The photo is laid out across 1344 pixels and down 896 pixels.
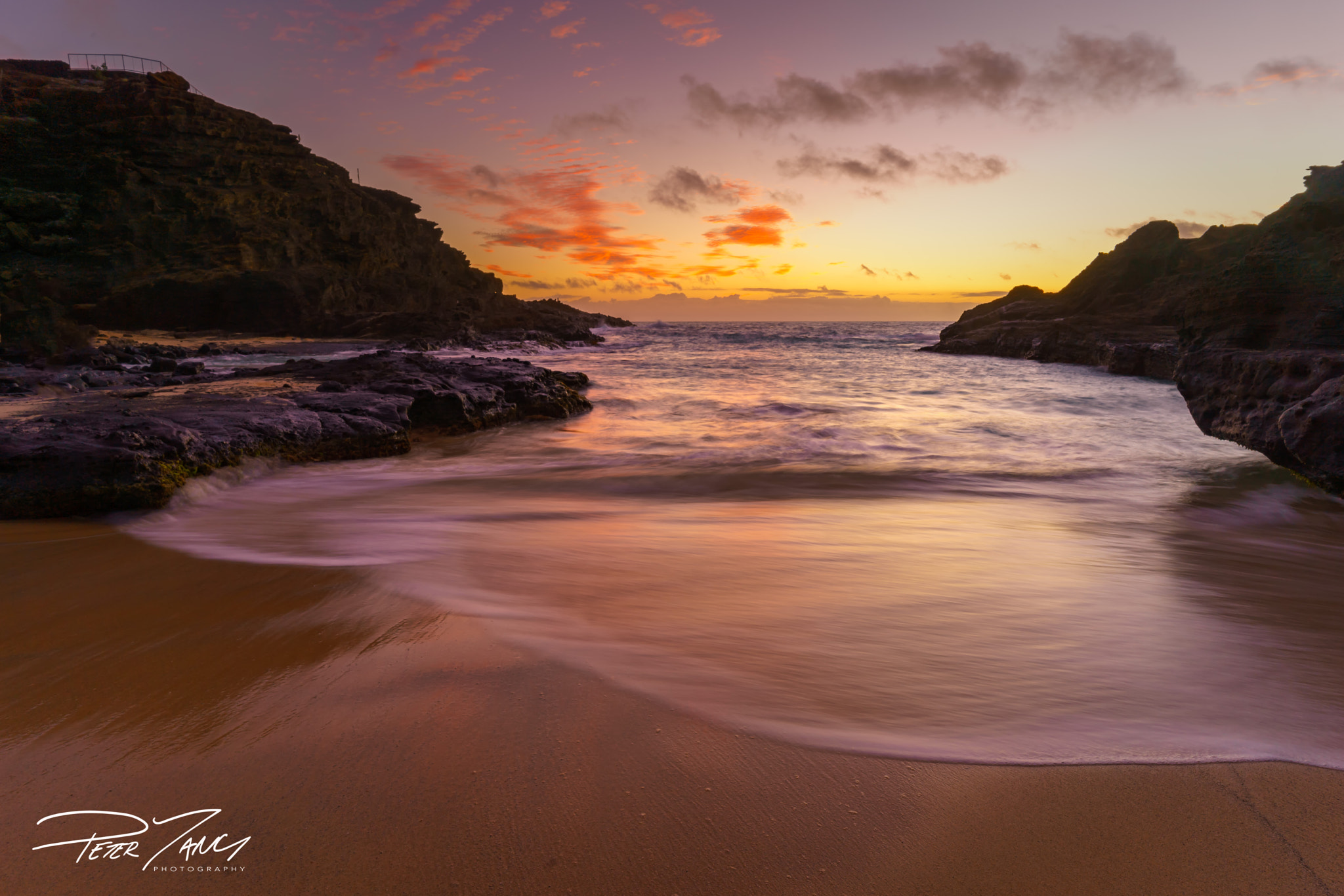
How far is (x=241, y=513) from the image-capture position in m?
4.27

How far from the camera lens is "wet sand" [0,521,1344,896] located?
3.95 ft

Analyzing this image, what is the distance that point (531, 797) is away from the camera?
1397mm

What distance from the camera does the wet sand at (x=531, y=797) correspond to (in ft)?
3.95

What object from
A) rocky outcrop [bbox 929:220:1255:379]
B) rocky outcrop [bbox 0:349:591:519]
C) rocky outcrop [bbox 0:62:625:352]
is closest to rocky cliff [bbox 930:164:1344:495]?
rocky outcrop [bbox 0:349:591:519]

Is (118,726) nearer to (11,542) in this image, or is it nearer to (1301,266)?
(11,542)

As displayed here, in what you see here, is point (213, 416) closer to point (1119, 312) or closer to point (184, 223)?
point (1119, 312)

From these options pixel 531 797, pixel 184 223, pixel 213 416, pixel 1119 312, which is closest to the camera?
pixel 531 797

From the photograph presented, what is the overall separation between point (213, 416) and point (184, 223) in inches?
1689

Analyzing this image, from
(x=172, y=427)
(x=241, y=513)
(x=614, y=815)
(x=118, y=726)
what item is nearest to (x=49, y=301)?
(x=172, y=427)

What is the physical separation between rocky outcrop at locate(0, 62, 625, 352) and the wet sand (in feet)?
103

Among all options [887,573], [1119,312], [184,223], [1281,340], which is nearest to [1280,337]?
[1281,340]

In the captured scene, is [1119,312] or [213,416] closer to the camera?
[213,416]

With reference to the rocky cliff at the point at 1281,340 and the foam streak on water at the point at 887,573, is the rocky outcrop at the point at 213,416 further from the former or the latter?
the rocky cliff at the point at 1281,340

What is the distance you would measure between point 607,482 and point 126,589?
4164mm
